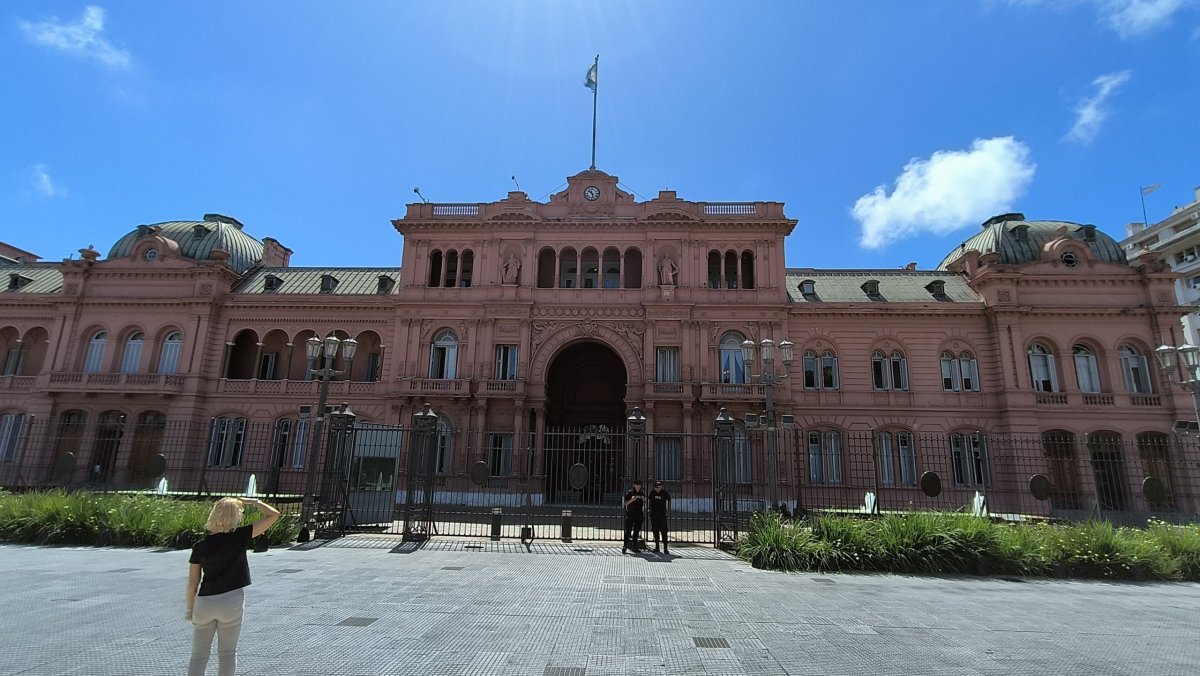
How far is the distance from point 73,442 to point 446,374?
2116 cm

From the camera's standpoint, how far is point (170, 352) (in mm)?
31984

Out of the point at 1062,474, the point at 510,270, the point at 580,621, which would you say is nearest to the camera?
the point at 580,621

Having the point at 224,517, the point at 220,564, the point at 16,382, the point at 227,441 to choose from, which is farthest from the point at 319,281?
the point at 220,564

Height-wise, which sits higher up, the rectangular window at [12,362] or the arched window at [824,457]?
the rectangular window at [12,362]

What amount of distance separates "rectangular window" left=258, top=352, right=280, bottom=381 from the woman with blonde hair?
31.7 metres

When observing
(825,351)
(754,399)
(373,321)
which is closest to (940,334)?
(825,351)

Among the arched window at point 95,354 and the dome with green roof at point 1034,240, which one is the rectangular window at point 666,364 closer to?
the dome with green roof at point 1034,240

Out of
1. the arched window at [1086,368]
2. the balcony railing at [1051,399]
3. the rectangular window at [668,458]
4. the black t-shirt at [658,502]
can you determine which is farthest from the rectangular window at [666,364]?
the arched window at [1086,368]

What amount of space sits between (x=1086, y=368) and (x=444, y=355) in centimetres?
3391

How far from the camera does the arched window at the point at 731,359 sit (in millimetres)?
29328

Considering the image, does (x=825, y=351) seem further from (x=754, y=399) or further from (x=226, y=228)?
(x=226, y=228)

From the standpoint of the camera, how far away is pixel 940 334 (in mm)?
30047

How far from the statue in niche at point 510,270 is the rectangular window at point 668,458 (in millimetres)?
11561

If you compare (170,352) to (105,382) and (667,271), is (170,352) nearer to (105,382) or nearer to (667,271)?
(105,382)
